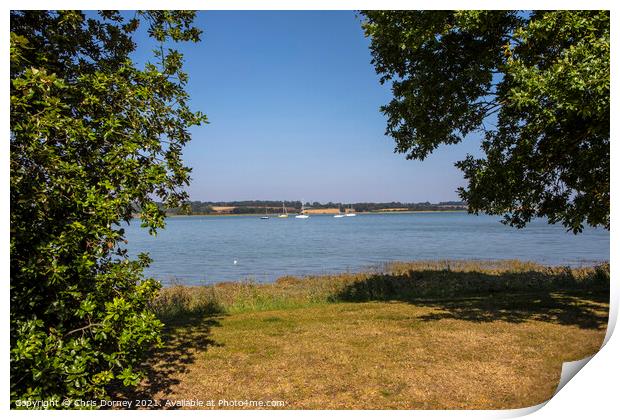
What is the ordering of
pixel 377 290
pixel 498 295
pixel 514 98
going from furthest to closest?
1. pixel 377 290
2. pixel 498 295
3. pixel 514 98

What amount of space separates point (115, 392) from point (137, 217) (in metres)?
2.82

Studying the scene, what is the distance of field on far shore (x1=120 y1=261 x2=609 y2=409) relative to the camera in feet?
21.7

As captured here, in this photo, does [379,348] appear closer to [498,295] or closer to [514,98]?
[514,98]

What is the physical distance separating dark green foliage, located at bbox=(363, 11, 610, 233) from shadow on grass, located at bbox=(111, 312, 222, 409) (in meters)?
7.41

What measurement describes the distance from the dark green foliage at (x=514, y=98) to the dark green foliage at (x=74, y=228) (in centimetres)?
674

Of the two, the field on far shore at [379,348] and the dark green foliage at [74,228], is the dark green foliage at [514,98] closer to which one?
the field on far shore at [379,348]

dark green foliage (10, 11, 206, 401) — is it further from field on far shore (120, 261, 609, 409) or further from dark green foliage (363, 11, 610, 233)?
dark green foliage (363, 11, 610, 233)

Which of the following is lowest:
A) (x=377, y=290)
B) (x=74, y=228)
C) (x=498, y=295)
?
(x=377, y=290)

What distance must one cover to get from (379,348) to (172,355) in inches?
158

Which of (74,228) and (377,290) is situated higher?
(74,228)

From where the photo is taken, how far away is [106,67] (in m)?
7.18

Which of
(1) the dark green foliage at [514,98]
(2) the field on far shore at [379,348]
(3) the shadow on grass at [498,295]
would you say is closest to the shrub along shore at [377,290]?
(3) the shadow on grass at [498,295]

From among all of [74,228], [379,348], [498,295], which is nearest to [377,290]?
[498,295]

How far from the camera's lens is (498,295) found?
14.3 metres
